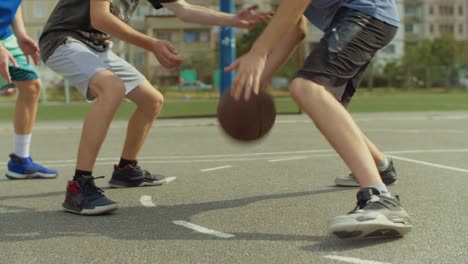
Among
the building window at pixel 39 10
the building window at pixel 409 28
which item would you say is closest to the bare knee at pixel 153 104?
the building window at pixel 39 10

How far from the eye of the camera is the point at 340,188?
534cm

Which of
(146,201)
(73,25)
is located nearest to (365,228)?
(146,201)

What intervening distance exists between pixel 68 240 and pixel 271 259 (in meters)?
1.14

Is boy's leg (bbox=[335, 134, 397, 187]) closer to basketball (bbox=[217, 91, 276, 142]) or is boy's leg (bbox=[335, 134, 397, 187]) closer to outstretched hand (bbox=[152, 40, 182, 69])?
basketball (bbox=[217, 91, 276, 142])

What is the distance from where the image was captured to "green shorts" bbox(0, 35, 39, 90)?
6.02 m

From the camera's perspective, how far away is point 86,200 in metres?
4.37

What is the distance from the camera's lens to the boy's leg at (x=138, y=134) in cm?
526

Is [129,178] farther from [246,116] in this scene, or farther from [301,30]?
[301,30]

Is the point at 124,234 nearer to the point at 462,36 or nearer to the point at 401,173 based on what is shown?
the point at 401,173

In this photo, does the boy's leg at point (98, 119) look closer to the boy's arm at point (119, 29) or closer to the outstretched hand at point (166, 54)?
the boy's arm at point (119, 29)

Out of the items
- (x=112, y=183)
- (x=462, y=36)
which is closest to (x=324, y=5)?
(x=112, y=183)

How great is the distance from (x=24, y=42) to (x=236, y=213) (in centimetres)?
254

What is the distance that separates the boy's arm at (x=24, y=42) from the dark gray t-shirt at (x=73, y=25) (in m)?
0.84

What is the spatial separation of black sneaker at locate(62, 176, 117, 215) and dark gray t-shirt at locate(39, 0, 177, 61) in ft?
3.25
